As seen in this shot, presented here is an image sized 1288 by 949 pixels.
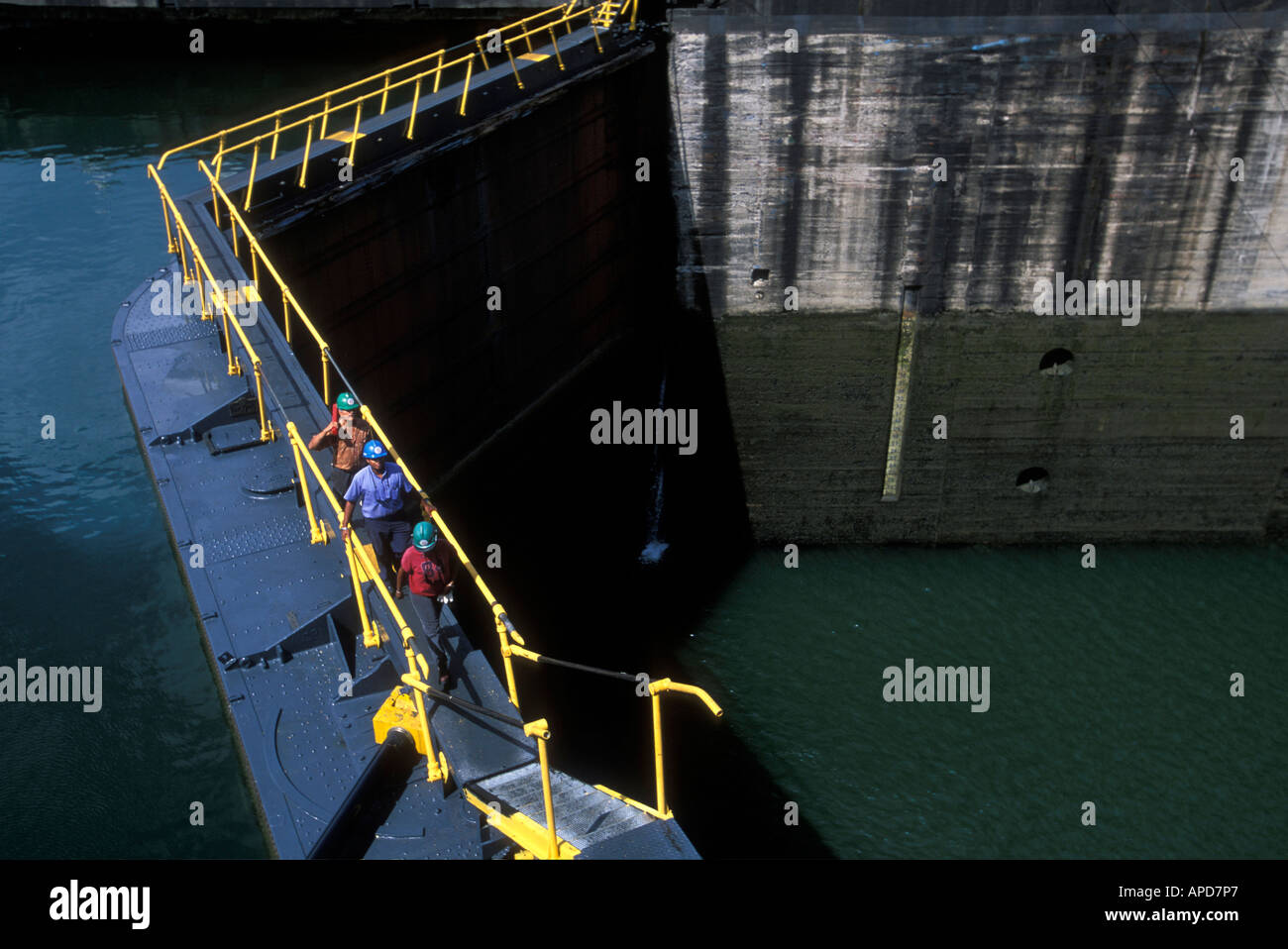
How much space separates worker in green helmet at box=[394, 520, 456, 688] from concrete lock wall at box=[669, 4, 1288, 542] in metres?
13.1

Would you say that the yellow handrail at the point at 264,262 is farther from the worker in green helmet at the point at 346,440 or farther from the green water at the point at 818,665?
the green water at the point at 818,665

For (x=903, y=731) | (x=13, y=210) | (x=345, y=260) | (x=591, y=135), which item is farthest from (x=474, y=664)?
(x=13, y=210)

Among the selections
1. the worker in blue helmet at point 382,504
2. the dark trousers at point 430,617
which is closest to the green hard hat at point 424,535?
the dark trousers at point 430,617

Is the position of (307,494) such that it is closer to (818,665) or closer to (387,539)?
(387,539)

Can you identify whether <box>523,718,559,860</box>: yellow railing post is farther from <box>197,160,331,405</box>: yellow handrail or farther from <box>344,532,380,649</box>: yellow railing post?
<box>197,160,331,405</box>: yellow handrail

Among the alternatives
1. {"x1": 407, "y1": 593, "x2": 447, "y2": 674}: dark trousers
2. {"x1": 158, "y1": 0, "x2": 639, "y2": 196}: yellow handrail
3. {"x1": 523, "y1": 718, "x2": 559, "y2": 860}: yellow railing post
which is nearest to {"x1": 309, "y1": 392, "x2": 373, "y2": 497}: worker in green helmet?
{"x1": 407, "y1": 593, "x2": 447, "y2": 674}: dark trousers

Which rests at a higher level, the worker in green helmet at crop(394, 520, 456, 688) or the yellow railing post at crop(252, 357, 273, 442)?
the yellow railing post at crop(252, 357, 273, 442)

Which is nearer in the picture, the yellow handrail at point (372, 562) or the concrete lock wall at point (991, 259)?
the yellow handrail at point (372, 562)

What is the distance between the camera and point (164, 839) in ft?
36.1

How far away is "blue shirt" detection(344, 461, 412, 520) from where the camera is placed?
924 cm

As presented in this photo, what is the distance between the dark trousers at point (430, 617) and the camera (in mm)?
8609

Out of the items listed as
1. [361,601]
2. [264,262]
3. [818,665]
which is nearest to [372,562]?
[361,601]

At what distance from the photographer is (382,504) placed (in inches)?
368

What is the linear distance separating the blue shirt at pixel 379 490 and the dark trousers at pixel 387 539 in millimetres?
92
